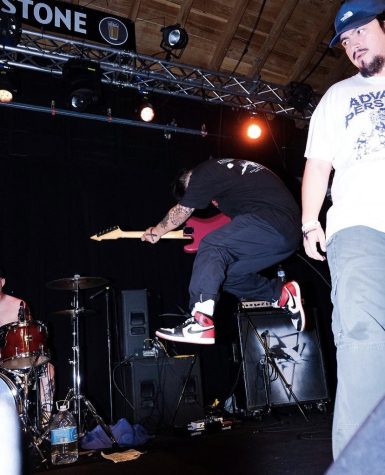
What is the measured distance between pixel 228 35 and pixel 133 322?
4326 mm

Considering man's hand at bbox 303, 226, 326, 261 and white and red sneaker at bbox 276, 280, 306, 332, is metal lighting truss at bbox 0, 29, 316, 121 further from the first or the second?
man's hand at bbox 303, 226, 326, 261

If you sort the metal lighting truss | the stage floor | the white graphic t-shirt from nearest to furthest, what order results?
the white graphic t-shirt, the stage floor, the metal lighting truss

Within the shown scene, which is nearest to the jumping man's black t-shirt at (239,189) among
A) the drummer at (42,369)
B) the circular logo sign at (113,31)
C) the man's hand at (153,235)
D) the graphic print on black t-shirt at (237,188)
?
the graphic print on black t-shirt at (237,188)

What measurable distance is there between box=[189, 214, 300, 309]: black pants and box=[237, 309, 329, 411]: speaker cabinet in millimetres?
1944

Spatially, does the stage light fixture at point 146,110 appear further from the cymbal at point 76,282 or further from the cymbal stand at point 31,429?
the cymbal stand at point 31,429

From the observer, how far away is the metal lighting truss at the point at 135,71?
512cm

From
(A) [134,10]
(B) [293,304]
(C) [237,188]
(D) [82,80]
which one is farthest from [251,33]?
(B) [293,304]

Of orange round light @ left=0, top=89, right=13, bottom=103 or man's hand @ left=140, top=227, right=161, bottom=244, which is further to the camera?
orange round light @ left=0, top=89, right=13, bottom=103

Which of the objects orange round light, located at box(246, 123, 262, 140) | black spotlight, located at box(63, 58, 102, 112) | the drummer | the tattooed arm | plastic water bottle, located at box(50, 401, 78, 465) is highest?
black spotlight, located at box(63, 58, 102, 112)

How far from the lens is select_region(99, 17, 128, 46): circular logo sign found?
5445 millimetres

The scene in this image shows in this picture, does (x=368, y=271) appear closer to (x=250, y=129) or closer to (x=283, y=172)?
(x=250, y=129)

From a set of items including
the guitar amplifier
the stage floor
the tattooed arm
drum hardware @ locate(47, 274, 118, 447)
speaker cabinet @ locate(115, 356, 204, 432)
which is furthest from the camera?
the guitar amplifier

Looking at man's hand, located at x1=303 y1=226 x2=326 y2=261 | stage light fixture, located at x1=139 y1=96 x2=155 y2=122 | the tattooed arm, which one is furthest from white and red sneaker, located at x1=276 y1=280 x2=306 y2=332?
stage light fixture, located at x1=139 y1=96 x2=155 y2=122

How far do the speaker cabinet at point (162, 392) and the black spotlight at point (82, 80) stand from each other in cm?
315
